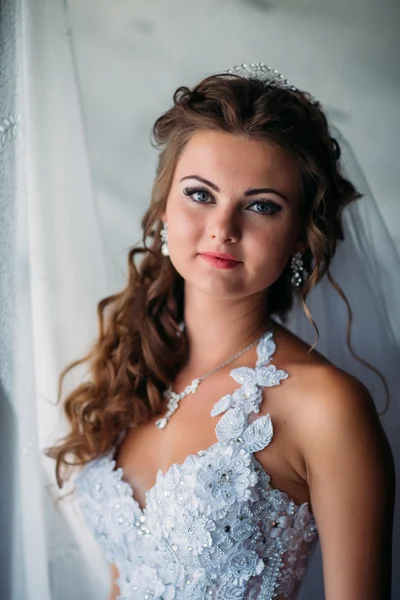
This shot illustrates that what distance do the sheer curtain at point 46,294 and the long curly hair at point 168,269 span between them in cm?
Result: 9

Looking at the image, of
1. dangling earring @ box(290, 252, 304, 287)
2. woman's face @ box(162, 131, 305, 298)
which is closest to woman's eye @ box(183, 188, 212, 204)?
woman's face @ box(162, 131, 305, 298)

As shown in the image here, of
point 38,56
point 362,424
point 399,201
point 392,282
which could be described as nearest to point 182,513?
point 362,424

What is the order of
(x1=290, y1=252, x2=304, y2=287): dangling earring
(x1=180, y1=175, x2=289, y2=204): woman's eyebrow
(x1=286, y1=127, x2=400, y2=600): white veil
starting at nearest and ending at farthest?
1. (x1=180, y1=175, x2=289, y2=204): woman's eyebrow
2. (x1=290, y1=252, x2=304, y2=287): dangling earring
3. (x1=286, y1=127, x2=400, y2=600): white veil

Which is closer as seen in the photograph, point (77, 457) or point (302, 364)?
point (302, 364)

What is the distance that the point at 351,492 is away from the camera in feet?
4.39

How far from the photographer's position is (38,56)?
1695mm

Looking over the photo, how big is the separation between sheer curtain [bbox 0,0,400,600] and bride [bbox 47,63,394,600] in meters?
0.17

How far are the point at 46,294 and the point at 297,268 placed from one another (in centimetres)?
71

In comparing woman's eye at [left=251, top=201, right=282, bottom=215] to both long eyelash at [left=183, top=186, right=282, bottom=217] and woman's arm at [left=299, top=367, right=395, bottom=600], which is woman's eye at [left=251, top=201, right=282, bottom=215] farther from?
woman's arm at [left=299, top=367, right=395, bottom=600]

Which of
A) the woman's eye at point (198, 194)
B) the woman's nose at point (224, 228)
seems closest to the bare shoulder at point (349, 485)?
the woman's nose at point (224, 228)

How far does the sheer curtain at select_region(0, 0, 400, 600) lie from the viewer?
166 centimetres

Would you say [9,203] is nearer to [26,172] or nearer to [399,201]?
[26,172]

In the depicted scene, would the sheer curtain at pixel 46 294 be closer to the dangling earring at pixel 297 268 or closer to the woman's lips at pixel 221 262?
the dangling earring at pixel 297 268

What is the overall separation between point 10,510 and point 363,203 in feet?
4.02
